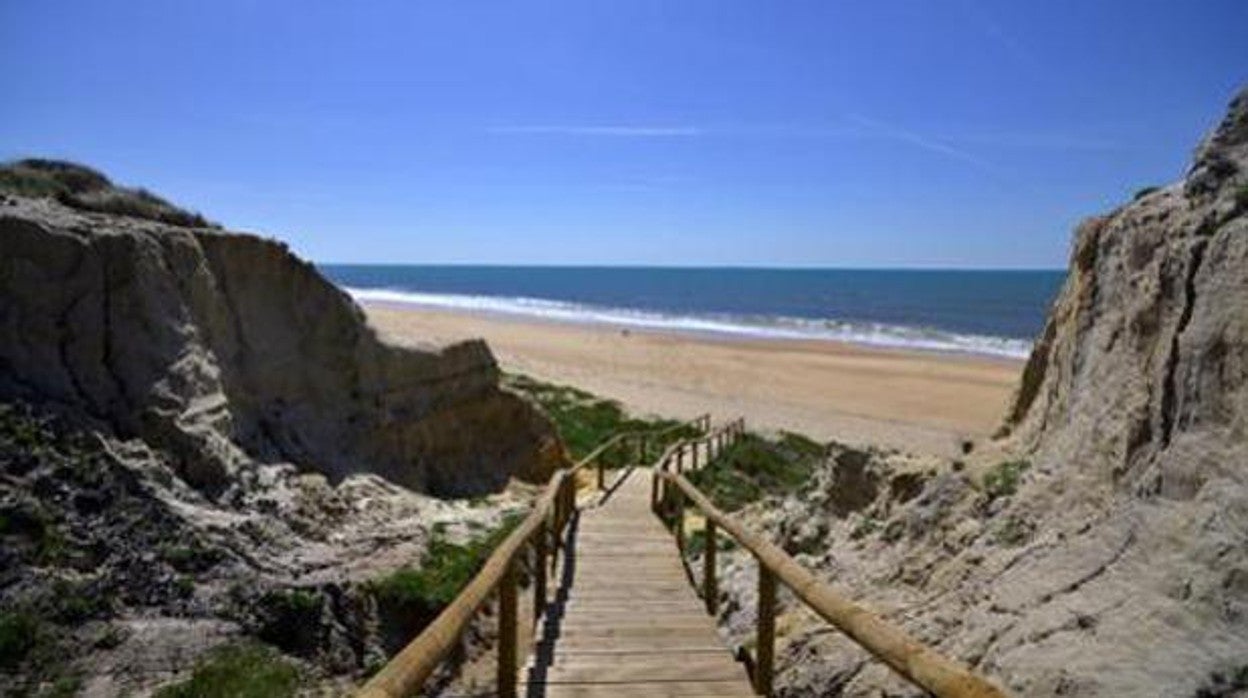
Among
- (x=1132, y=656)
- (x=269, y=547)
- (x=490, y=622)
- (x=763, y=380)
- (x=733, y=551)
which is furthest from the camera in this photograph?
(x=763, y=380)

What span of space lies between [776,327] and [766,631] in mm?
71769

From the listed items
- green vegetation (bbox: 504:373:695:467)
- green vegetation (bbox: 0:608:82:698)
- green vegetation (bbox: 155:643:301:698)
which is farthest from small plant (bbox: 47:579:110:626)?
green vegetation (bbox: 504:373:695:467)

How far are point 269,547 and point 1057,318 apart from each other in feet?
24.1

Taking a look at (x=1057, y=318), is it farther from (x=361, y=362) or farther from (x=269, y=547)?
(x=361, y=362)

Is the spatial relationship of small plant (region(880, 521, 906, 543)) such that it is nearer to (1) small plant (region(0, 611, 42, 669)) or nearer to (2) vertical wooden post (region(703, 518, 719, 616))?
(2) vertical wooden post (region(703, 518, 719, 616))

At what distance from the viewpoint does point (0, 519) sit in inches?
325

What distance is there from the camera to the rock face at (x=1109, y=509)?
4.61 meters

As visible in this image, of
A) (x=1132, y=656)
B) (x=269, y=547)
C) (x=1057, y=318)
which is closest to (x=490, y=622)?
(x=269, y=547)

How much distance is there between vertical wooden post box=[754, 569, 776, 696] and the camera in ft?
20.1

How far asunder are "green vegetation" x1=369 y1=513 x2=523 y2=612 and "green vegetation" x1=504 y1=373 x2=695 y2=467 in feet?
38.1

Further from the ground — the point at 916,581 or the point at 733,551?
the point at 916,581

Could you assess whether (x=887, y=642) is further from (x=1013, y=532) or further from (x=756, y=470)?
(x=756, y=470)

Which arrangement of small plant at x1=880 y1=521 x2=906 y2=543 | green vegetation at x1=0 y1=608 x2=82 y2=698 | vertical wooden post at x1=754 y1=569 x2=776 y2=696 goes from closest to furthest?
vertical wooden post at x1=754 y1=569 x2=776 y2=696, green vegetation at x1=0 y1=608 x2=82 y2=698, small plant at x1=880 y1=521 x2=906 y2=543

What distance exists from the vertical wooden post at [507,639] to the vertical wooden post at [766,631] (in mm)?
1449
